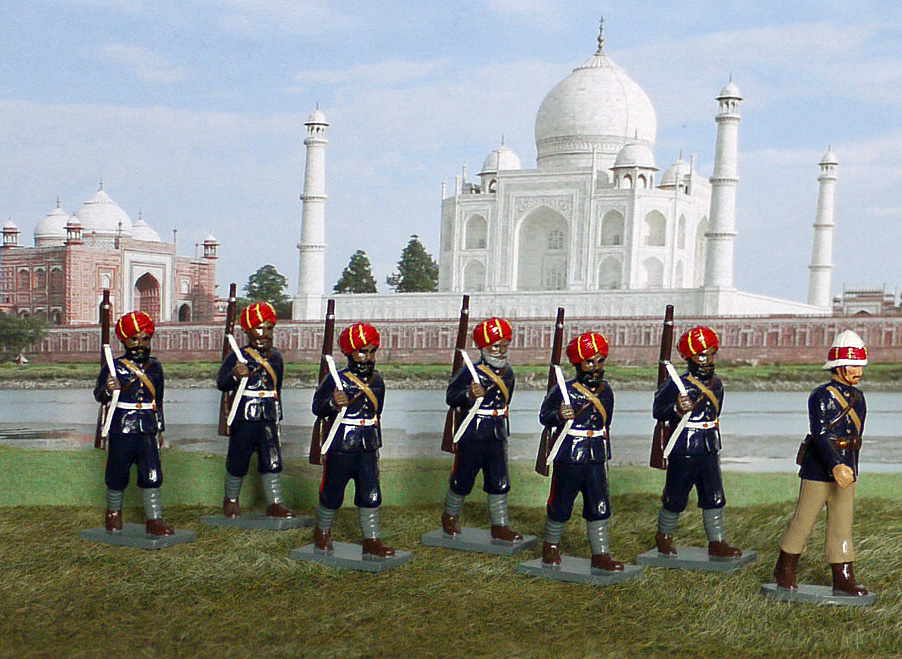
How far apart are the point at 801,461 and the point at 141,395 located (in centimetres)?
436

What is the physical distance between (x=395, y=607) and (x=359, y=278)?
70.4 feet

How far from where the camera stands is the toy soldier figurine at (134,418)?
653 cm

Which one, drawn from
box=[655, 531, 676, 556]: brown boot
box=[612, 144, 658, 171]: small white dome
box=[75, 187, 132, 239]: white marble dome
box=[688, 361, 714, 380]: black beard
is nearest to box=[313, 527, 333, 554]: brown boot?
box=[655, 531, 676, 556]: brown boot

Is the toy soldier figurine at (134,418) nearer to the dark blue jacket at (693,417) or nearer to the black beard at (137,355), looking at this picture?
the black beard at (137,355)

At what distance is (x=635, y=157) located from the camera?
1241 inches

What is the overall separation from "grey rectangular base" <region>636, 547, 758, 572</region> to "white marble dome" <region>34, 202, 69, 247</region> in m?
9.64

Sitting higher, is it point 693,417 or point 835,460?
point 693,417

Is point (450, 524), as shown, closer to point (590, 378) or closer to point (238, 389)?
point (590, 378)

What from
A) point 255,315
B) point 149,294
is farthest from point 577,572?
point 149,294

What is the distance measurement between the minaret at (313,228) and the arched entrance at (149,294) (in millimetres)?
11037

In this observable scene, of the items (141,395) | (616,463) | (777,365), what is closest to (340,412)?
(141,395)

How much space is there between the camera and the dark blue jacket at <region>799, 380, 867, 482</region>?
5.28 m

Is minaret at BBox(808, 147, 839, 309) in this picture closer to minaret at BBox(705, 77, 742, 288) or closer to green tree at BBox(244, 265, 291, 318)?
minaret at BBox(705, 77, 742, 288)

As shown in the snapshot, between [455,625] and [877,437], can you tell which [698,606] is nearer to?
[455,625]
